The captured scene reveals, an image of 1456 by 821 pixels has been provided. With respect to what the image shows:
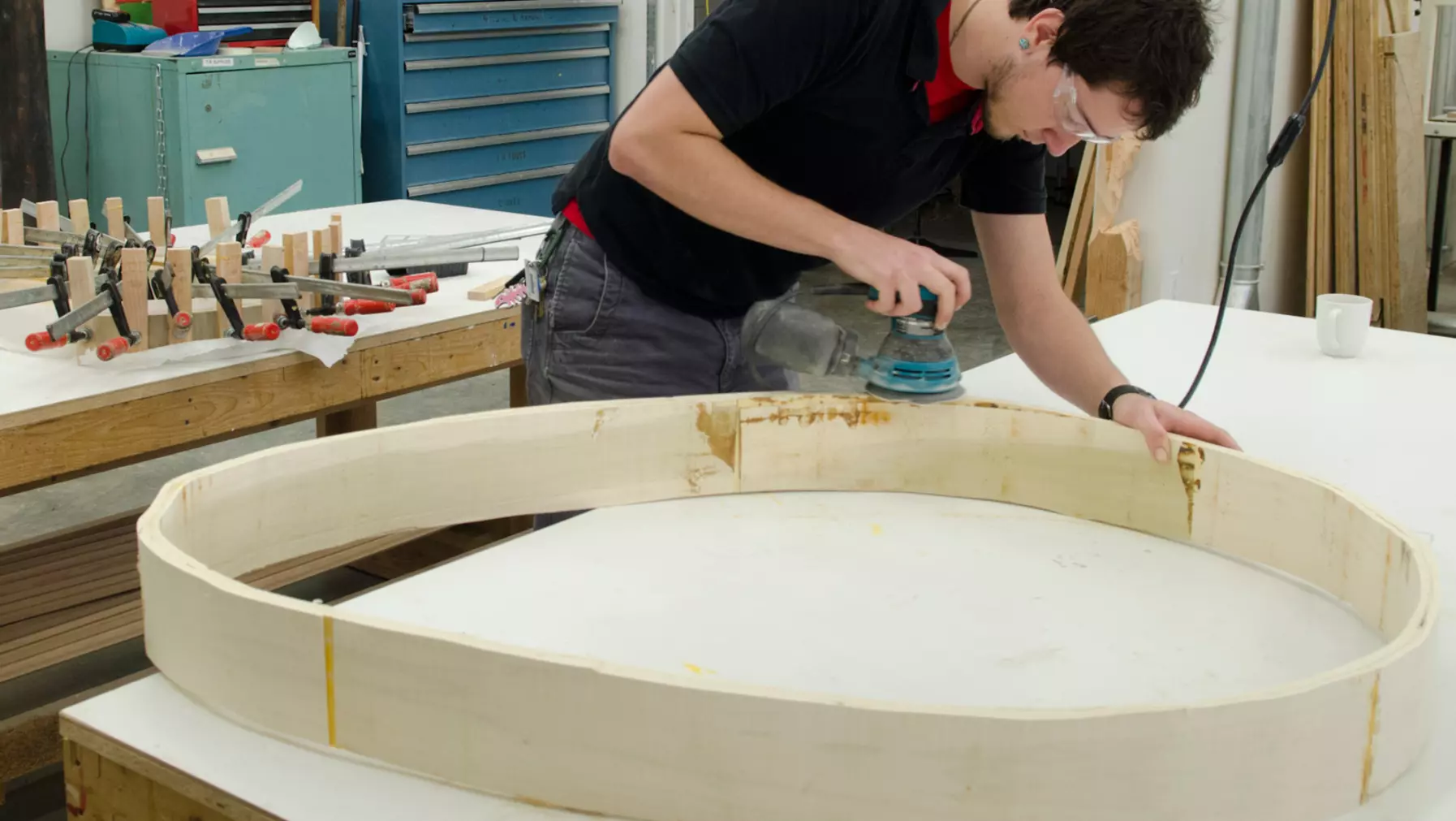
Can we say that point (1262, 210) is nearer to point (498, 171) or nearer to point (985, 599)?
point (498, 171)

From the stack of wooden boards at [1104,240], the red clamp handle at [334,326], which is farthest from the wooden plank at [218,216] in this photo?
the stack of wooden boards at [1104,240]

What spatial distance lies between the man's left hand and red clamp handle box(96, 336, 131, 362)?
60.9 inches

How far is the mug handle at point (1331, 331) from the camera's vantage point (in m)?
2.50

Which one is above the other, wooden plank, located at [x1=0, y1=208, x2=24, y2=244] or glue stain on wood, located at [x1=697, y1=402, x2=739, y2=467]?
wooden plank, located at [x1=0, y1=208, x2=24, y2=244]

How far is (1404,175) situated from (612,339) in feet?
13.2

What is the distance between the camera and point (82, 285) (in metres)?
2.22

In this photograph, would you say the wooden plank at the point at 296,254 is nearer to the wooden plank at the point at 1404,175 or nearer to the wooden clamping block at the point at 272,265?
the wooden clamping block at the point at 272,265

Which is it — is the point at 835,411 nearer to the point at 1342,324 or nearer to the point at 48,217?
the point at 1342,324

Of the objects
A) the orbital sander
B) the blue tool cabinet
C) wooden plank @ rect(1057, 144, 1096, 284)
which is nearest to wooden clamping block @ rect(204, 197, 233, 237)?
the orbital sander

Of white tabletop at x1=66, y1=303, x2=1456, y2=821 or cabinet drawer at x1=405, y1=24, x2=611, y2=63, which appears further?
cabinet drawer at x1=405, y1=24, x2=611, y2=63

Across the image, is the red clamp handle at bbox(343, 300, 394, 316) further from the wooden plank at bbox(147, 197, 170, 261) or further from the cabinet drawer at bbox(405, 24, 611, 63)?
the cabinet drawer at bbox(405, 24, 611, 63)

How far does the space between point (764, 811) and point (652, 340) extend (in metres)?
0.92

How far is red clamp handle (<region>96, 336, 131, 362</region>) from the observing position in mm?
2170

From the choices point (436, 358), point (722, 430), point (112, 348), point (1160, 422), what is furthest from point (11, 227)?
point (1160, 422)
